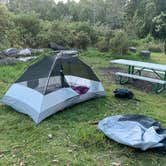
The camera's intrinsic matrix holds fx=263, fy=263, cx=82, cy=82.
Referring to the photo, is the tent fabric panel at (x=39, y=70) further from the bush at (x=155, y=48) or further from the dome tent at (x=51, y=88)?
the bush at (x=155, y=48)

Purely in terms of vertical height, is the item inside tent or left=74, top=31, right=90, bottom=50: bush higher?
left=74, top=31, right=90, bottom=50: bush

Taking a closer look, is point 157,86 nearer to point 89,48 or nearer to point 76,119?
point 76,119

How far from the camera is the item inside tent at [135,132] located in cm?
316

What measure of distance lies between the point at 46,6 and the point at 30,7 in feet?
5.54

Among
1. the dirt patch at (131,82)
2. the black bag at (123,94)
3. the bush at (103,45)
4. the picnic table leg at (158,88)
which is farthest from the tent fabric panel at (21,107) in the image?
the bush at (103,45)

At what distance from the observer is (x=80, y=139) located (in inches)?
139

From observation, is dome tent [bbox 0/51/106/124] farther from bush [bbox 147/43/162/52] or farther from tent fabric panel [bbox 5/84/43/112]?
bush [bbox 147/43/162/52]

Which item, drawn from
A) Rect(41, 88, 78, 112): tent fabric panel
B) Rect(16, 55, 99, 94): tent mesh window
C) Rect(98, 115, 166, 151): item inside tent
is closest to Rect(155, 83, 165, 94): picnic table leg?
Rect(16, 55, 99, 94): tent mesh window

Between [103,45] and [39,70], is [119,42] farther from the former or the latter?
[39,70]

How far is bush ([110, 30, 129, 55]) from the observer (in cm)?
1162

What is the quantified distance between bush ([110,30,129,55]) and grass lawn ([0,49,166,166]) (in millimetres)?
6795

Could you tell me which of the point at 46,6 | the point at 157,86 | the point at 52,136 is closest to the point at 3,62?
the point at 157,86

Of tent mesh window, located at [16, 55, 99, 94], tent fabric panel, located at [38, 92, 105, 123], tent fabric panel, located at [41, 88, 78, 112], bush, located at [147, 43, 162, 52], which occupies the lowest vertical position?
bush, located at [147, 43, 162, 52]

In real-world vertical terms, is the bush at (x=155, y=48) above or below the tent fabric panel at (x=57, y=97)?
below
